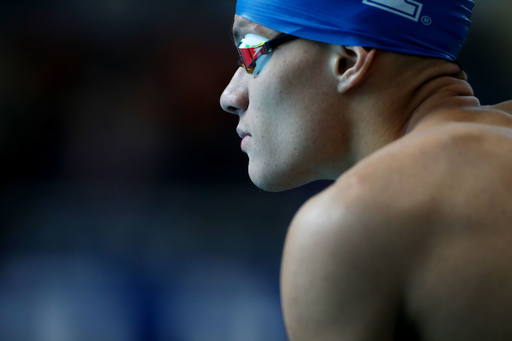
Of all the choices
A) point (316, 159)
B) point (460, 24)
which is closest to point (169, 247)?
point (316, 159)

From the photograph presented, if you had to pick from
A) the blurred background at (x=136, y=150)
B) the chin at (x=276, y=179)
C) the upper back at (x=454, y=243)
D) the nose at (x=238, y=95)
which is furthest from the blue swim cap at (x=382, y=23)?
the blurred background at (x=136, y=150)

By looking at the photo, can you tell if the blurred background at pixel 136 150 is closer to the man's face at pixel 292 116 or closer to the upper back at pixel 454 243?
the man's face at pixel 292 116

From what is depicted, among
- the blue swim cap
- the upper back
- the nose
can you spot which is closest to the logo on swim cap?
the blue swim cap

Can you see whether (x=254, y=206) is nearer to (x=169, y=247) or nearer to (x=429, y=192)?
(x=169, y=247)

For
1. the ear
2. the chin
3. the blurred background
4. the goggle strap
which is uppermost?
the goggle strap

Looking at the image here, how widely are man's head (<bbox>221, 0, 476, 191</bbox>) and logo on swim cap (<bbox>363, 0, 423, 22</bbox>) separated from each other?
105 mm

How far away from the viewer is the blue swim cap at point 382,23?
3.41 feet

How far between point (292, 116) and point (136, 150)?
11.0ft

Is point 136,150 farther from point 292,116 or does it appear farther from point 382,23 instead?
point 382,23

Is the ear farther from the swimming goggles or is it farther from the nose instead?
the nose

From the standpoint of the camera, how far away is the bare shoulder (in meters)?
0.60

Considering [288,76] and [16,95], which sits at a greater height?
[288,76]

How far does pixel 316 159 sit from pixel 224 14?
3.63 metres

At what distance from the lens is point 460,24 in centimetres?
113
